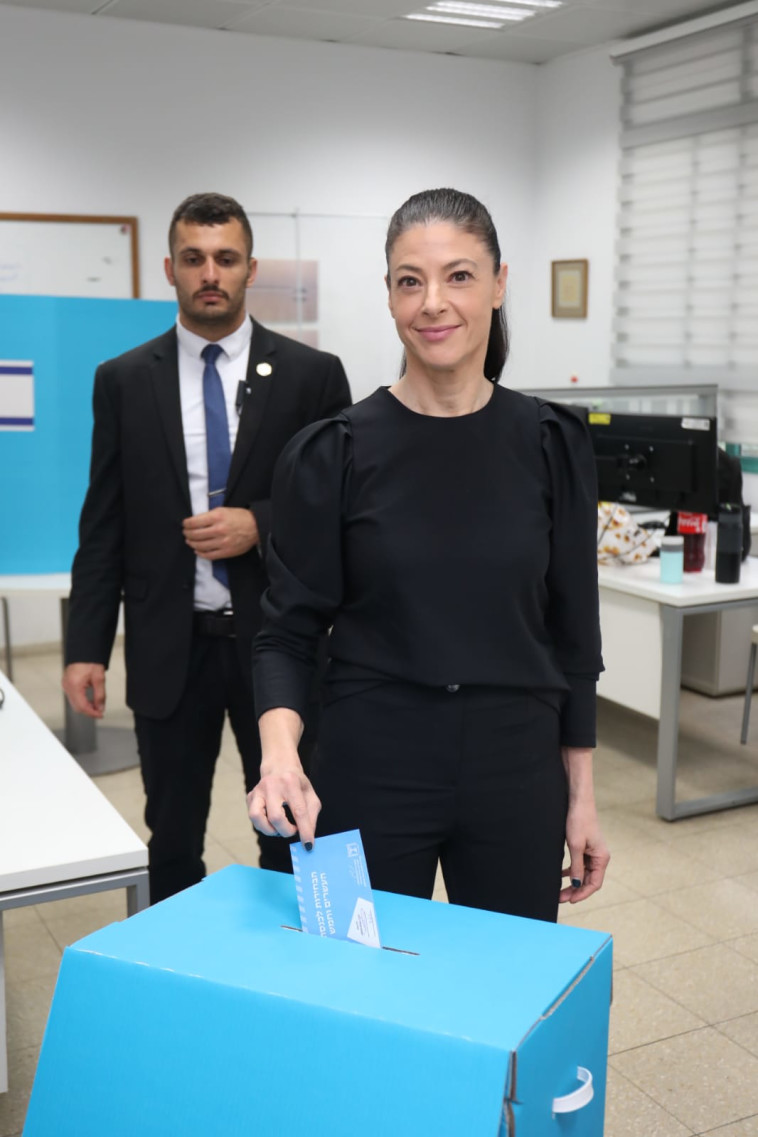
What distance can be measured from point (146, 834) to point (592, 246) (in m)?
4.27

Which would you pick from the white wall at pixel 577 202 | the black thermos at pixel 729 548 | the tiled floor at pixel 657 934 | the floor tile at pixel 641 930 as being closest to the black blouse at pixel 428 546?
the tiled floor at pixel 657 934

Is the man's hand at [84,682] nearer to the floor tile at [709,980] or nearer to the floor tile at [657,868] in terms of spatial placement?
the floor tile at [709,980]

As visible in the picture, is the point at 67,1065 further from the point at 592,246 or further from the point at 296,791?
the point at 592,246

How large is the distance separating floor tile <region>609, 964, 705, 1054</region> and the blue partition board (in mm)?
2455

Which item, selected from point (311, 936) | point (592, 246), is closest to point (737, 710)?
point (592, 246)

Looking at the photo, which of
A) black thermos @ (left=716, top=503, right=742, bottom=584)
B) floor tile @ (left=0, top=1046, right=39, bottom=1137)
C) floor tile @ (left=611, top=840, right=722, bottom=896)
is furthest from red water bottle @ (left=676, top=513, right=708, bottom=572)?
floor tile @ (left=0, top=1046, right=39, bottom=1137)

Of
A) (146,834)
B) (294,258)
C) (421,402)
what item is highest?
(294,258)

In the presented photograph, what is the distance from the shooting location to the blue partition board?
398 centimetres

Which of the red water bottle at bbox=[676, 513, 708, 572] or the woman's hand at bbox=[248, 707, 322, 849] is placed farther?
the red water bottle at bbox=[676, 513, 708, 572]

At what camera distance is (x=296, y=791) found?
3.99ft

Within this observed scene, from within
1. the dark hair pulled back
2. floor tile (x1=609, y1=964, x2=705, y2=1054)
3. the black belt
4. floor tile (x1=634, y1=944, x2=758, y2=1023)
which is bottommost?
floor tile (x1=634, y1=944, x2=758, y2=1023)

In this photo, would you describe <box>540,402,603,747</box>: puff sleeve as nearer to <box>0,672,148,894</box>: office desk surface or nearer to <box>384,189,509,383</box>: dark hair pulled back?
<box>384,189,509,383</box>: dark hair pulled back

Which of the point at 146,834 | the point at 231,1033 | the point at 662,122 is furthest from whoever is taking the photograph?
the point at 662,122

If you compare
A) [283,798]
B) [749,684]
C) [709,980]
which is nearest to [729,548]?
[749,684]
